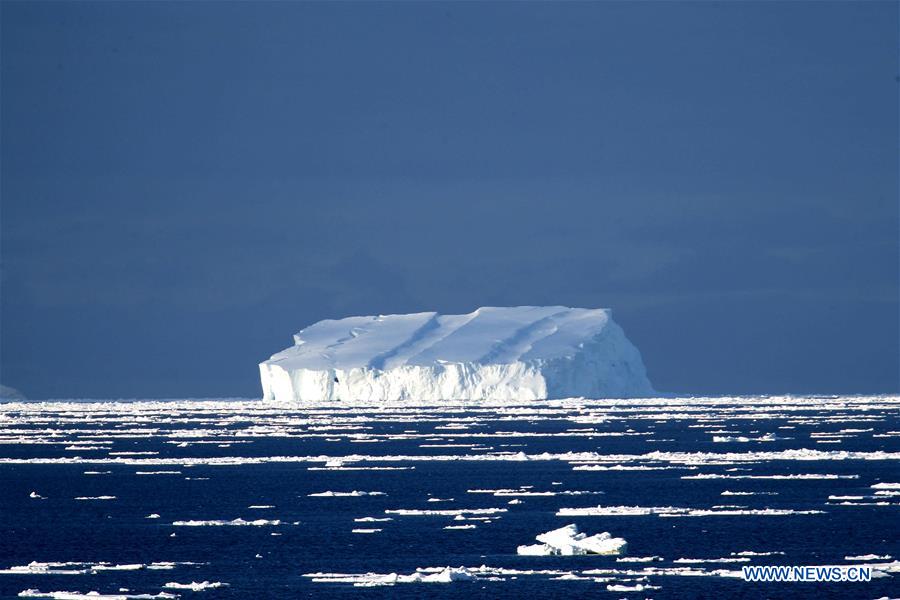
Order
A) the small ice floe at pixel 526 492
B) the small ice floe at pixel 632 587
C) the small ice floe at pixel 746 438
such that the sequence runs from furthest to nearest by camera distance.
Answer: the small ice floe at pixel 746 438 → the small ice floe at pixel 526 492 → the small ice floe at pixel 632 587

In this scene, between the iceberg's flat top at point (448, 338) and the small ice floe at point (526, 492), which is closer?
the small ice floe at point (526, 492)

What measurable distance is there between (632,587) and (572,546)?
3973 millimetres

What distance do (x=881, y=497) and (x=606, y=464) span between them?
508 inches

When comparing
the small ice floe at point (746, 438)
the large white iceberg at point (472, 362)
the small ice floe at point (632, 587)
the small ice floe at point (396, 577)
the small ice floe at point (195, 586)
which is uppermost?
the large white iceberg at point (472, 362)

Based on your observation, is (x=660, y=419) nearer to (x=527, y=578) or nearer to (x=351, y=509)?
(x=351, y=509)

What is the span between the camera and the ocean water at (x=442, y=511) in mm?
26281

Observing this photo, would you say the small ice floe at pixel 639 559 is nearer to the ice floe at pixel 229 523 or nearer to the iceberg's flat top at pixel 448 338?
the ice floe at pixel 229 523

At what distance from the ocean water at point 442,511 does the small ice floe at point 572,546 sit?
22cm

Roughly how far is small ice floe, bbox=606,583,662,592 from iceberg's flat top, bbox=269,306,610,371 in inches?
2838

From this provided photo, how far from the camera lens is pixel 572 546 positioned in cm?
2877

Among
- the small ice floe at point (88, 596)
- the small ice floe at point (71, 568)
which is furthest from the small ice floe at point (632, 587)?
the small ice floe at point (71, 568)

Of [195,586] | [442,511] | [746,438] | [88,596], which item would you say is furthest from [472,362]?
[88,596]

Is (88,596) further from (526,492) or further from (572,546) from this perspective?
(526,492)

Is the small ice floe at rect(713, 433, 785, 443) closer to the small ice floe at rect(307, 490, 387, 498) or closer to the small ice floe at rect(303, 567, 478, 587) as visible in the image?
the small ice floe at rect(307, 490, 387, 498)
